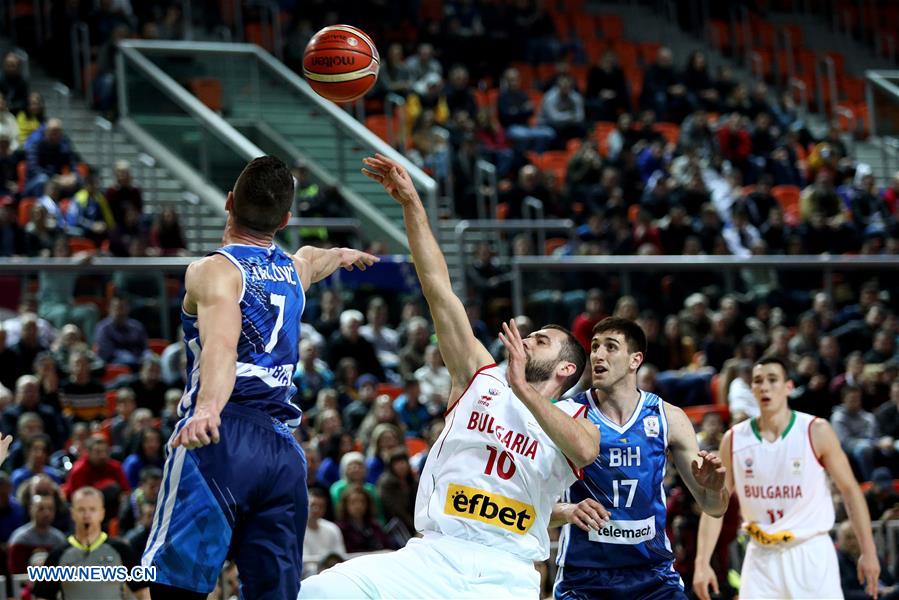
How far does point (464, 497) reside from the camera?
254 inches

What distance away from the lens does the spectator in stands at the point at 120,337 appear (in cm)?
1428

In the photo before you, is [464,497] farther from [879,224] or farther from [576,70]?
[576,70]

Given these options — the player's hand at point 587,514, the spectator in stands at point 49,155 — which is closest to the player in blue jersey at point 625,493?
the player's hand at point 587,514

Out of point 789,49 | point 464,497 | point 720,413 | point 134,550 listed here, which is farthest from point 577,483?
point 789,49

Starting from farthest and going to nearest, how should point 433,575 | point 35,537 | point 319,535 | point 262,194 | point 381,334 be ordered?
1. point 381,334
2. point 319,535
3. point 35,537
4. point 433,575
5. point 262,194

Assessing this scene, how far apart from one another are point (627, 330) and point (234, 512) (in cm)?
279

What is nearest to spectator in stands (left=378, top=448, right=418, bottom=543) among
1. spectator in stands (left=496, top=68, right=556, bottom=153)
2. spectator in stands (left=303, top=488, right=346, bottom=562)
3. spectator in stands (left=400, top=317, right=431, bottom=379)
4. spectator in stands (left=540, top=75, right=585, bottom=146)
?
spectator in stands (left=303, top=488, right=346, bottom=562)

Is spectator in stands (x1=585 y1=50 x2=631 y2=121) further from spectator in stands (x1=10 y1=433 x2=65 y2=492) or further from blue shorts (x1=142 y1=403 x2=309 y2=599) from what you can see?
blue shorts (x1=142 y1=403 x2=309 y2=599)

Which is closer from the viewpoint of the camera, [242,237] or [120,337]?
[242,237]

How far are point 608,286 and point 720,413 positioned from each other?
1921mm

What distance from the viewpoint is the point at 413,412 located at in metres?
14.7

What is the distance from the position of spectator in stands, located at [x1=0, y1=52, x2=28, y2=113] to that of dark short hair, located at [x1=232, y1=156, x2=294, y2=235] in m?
13.0

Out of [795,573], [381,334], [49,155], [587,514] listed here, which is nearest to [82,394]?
[381,334]

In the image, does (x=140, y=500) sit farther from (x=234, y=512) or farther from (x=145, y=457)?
(x=234, y=512)
